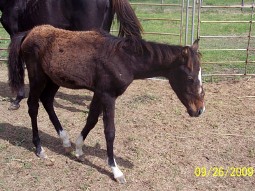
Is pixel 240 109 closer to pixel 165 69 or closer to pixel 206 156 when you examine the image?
pixel 206 156

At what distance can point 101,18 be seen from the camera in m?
5.18

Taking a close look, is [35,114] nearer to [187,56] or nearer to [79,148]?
[79,148]

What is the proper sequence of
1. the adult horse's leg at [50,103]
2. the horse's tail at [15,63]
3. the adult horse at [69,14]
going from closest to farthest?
the horse's tail at [15,63]
the adult horse's leg at [50,103]
the adult horse at [69,14]

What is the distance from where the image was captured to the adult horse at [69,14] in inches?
200

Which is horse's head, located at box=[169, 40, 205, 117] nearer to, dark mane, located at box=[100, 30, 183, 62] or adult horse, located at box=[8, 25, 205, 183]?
adult horse, located at box=[8, 25, 205, 183]

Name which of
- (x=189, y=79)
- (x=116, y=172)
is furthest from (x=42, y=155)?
(x=189, y=79)

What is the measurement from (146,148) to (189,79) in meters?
1.18

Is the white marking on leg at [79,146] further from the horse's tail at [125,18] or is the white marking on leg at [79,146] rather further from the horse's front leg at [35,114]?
the horse's tail at [125,18]

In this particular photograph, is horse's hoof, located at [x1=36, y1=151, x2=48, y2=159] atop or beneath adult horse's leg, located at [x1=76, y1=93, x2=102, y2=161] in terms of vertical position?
beneath

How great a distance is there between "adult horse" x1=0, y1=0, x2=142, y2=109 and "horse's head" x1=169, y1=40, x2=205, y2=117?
1979mm
